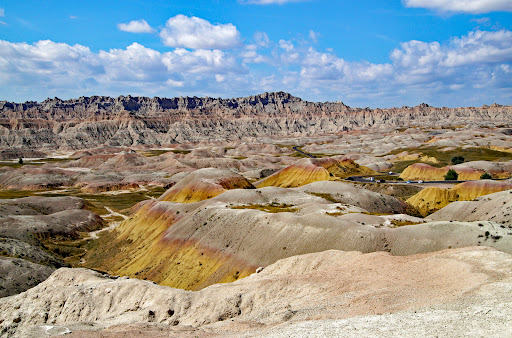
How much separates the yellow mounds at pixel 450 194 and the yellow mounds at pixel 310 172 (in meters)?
30.5

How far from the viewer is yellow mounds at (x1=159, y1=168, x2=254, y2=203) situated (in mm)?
84625

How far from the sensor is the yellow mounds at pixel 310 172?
113938 mm

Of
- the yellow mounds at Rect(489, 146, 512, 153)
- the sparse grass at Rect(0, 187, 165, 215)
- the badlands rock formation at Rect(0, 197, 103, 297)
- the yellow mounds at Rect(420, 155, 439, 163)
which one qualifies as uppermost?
the yellow mounds at Rect(489, 146, 512, 153)

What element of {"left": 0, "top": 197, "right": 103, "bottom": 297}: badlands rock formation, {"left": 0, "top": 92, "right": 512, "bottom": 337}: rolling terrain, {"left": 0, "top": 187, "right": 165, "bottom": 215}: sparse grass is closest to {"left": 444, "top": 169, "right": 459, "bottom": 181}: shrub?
{"left": 0, "top": 92, "right": 512, "bottom": 337}: rolling terrain

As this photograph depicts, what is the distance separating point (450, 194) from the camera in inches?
3361

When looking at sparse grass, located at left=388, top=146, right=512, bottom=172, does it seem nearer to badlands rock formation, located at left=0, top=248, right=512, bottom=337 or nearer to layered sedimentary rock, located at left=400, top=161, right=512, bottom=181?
layered sedimentary rock, located at left=400, top=161, right=512, bottom=181

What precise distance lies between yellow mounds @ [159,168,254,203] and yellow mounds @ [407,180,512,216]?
40.8 meters

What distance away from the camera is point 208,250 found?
171 feet

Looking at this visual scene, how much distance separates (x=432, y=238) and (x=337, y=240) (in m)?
10.1

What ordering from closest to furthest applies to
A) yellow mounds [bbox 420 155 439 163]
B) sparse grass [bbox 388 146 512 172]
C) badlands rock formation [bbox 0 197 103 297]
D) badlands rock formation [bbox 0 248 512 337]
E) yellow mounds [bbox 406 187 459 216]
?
badlands rock formation [bbox 0 248 512 337], badlands rock formation [bbox 0 197 103 297], yellow mounds [bbox 406 187 459 216], sparse grass [bbox 388 146 512 172], yellow mounds [bbox 420 155 439 163]

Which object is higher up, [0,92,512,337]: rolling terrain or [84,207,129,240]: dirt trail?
[0,92,512,337]: rolling terrain

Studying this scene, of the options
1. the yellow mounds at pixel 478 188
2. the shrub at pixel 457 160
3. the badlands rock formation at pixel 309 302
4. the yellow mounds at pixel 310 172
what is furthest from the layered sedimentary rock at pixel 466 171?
the badlands rock formation at pixel 309 302

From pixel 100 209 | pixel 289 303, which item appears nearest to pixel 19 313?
pixel 289 303

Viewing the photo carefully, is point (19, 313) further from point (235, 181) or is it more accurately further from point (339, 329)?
point (235, 181)
